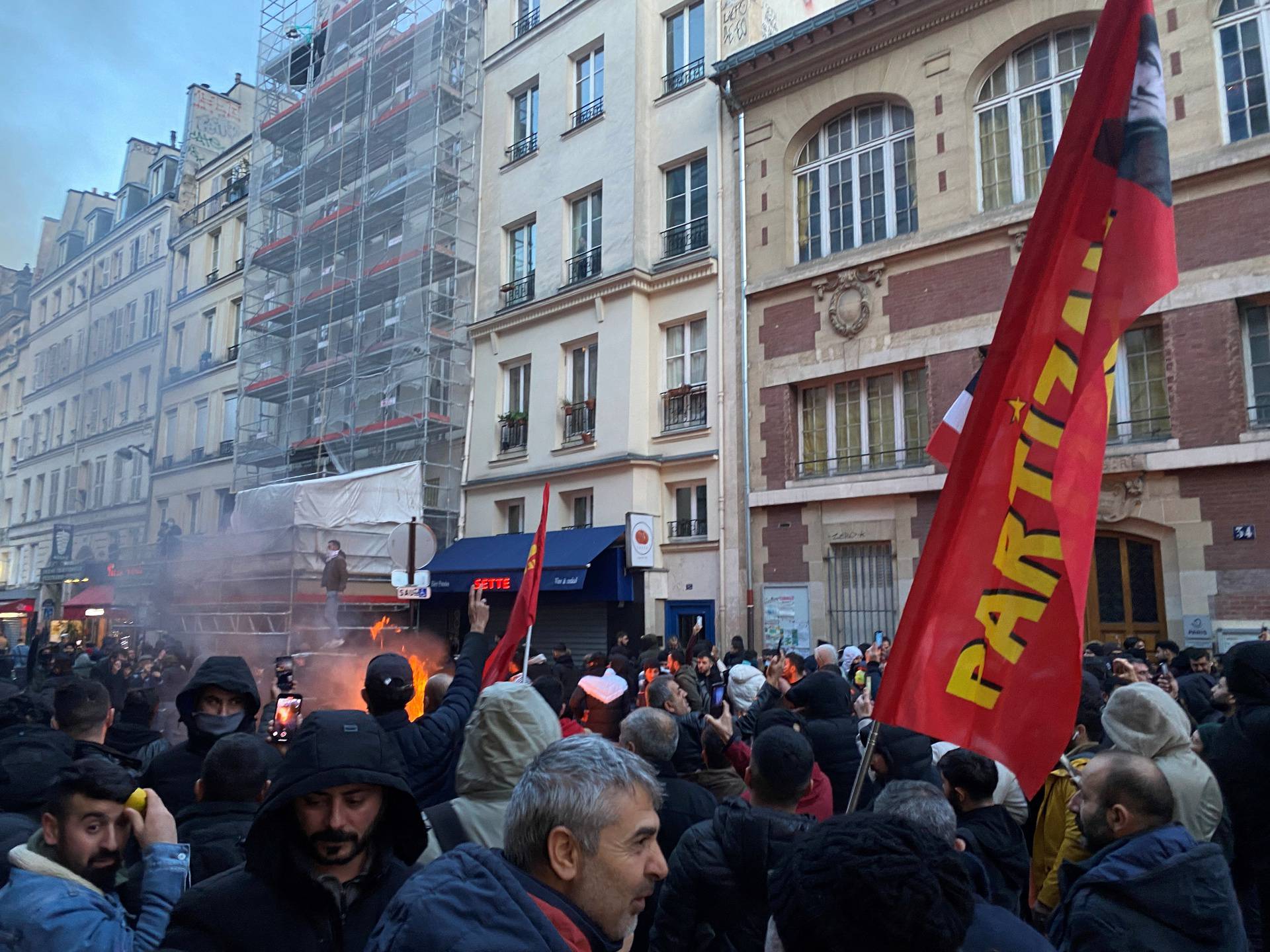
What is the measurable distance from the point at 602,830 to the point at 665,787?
217 cm

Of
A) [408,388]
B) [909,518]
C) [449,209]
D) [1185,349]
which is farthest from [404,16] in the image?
[1185,349]

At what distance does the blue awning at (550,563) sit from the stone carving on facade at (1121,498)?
8.17 metres

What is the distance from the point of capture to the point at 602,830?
72.5 inches

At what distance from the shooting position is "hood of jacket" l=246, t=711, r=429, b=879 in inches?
86.6

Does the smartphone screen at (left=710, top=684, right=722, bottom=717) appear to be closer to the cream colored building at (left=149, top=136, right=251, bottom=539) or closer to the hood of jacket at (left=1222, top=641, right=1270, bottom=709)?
the hood of jacket at (left=1222, top=641, right=1270, bottom=709)

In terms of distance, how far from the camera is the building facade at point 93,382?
34.4 m

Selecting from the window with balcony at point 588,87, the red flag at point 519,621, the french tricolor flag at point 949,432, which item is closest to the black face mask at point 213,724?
the red flag at point 519,621

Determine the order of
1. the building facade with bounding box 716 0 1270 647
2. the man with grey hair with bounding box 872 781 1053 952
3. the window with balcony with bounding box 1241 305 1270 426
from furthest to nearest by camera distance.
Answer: the building facade with bounding box 716 0 1270 647 < the window with balcony with bounding box 1241 305 1270 426 < the man with grey hair with bounding box 872 781 1053 952

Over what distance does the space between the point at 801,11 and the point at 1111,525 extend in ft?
44.1

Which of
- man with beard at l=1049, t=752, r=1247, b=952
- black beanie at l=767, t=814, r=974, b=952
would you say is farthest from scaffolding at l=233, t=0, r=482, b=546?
black beanie at l=767, t=814, r=974, b=952

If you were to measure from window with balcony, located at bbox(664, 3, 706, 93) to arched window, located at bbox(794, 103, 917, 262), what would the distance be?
3.36 m

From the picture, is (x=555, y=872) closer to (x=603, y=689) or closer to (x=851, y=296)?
(x=603, y=689)

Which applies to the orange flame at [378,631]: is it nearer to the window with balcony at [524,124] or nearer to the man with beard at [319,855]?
the window with balcony at [524,124]

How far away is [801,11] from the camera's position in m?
19.5
